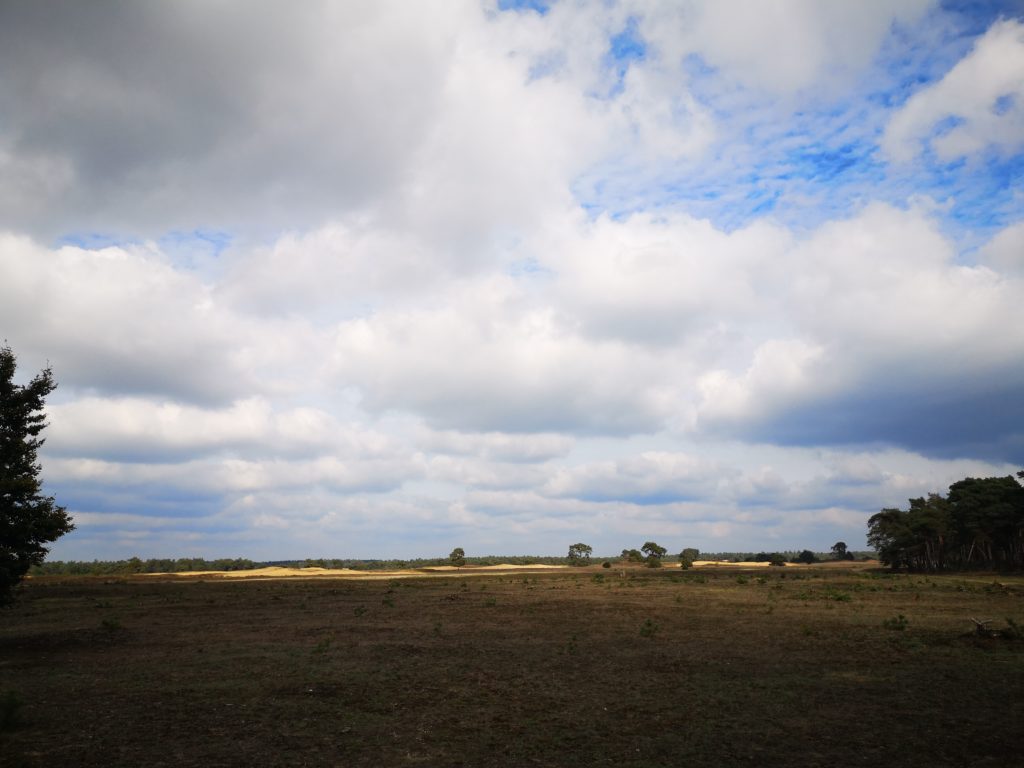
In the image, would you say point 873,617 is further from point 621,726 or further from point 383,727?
point 383,727

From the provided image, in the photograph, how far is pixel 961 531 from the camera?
75500mm

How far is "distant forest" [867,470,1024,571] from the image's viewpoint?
2771 inches

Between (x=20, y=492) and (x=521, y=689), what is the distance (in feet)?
66.0

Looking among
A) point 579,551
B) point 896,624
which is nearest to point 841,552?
point 579,551

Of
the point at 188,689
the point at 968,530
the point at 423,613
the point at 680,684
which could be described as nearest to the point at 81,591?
the point at 423,613

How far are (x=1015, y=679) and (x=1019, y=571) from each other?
68636 mm

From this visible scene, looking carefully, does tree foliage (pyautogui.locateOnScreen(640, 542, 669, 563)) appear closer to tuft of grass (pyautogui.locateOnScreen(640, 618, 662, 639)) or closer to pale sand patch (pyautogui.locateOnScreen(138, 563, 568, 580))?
pale sand patch (pyautogui.locateOnScreen(138, 563, 568, 580))

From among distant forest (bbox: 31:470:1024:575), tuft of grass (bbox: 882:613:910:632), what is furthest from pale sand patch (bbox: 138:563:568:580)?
tuft of grass (bbox: 882:613:910:632)

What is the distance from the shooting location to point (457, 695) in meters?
17.2

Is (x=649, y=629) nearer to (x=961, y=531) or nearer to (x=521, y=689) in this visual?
(x=521, y=689)

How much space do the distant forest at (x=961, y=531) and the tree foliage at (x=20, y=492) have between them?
89103 mm

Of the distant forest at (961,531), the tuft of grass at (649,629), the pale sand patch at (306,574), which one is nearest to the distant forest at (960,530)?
the distant forest at (961,531)

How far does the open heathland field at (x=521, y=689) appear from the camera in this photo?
12.4 metres

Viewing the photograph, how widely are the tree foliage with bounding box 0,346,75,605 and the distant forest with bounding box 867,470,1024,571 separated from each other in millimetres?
89103
